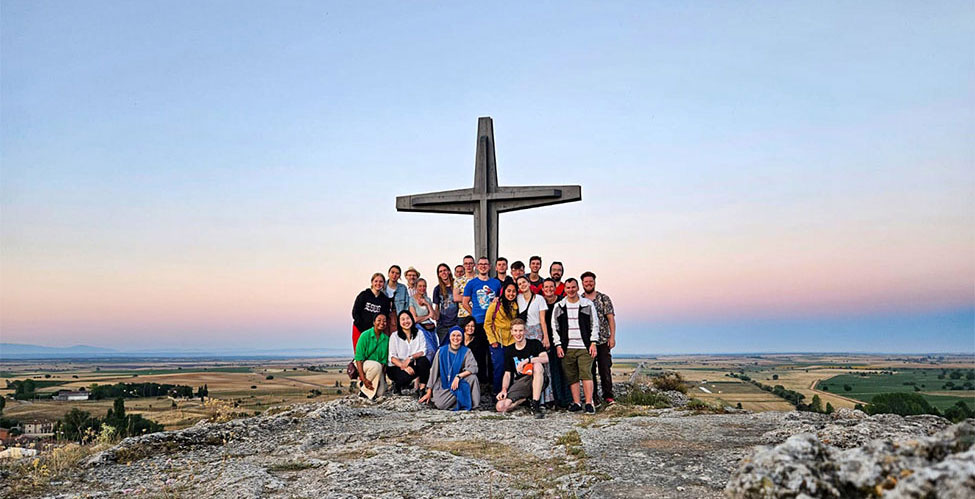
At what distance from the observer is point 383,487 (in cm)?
589

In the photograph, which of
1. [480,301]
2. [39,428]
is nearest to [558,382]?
[480,301]

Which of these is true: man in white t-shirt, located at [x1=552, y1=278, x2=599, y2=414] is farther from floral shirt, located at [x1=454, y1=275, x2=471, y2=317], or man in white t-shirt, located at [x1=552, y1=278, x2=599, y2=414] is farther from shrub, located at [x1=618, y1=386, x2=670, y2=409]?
floral shirt, located at [x1=454, y1=275, x2=471, y2=317]

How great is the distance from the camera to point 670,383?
1416cm

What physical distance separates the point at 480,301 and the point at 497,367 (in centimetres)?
127

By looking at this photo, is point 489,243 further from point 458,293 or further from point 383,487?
point 383,487

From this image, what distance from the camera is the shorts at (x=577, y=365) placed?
10992mm

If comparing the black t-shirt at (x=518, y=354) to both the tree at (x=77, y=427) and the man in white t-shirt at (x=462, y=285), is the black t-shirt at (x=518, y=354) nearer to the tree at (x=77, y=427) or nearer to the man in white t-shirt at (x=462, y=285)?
the man in white t-shirt at (x=462, y=285)

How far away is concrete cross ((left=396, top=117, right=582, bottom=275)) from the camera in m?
14.5

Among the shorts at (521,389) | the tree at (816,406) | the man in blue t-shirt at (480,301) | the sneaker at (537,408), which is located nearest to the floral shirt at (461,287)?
the man in blue t-shirt at (480,301)

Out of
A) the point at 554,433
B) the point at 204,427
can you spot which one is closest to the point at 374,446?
the point at 554,433

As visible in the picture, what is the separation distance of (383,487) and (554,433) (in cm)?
318

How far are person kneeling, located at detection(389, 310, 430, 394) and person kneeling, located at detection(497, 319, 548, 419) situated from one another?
1.70 metres

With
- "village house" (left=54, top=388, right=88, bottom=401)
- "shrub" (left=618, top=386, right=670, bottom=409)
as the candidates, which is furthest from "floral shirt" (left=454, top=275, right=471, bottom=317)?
"village house" (left=54, top=388, right=88, bottom=401)

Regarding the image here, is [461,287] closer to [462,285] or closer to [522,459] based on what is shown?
[462,285]
